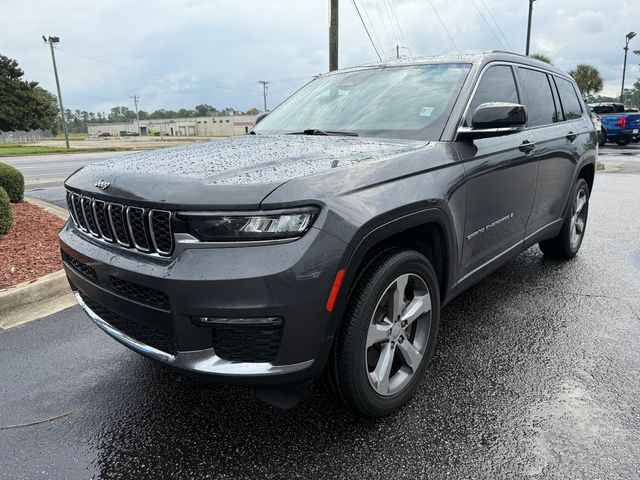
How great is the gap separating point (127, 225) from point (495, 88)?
259 cm

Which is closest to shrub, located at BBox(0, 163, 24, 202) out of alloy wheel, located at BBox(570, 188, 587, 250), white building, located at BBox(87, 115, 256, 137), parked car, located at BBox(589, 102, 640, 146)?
alloy wheel, located at BBox(570, 188, 587, 250)

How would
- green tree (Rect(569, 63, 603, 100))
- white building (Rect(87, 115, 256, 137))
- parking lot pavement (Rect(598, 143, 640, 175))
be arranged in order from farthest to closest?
1. white building (Rect(87, 115, 256, 137))
2. green tree (Rect(569, 63, 603, 100))
3. parking lot pavement (Rect(598, 143, 640, 175))

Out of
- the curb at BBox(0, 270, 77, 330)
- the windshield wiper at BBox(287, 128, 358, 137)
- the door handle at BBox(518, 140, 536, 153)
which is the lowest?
the curb at BBox(0, 270, 77, 330)

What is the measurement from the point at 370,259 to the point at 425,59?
6.46ft

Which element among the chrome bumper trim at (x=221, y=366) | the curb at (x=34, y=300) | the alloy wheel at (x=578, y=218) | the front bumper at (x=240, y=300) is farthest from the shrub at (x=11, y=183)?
the alloy wheel at (x=578, y=218)

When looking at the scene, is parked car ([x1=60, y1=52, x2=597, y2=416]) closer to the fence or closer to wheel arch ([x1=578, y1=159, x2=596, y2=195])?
wheel arch ([x1=578, y1=159, x2=596, y2=195])

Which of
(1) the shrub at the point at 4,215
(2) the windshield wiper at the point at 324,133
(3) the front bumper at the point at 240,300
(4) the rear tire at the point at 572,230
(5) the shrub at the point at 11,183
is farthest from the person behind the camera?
(5) the shrub at the point at 11,183

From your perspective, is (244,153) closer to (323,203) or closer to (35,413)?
(323,203)

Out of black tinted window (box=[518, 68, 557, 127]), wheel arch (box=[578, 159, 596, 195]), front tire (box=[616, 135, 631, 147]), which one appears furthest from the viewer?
front tire (box=[616, 135, 631, 147])

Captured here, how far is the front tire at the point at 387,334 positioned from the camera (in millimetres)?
2223

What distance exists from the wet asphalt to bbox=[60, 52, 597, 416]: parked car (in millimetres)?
277

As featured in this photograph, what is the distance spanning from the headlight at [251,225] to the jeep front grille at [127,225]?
15cm

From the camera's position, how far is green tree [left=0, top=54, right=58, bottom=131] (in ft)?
175

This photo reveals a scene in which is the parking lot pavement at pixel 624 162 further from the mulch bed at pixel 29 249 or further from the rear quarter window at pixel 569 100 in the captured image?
the mulch bed at pixel 29 249
